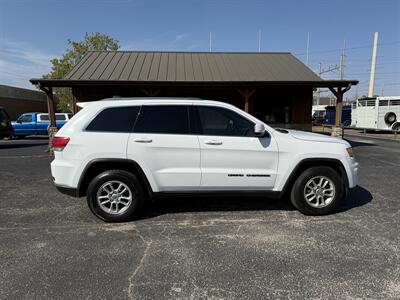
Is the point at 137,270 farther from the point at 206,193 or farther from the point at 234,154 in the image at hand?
the point at 234,154

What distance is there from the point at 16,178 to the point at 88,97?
765cm

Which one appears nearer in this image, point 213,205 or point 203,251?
point 203,251

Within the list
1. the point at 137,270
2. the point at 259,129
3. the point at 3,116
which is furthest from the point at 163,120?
the point at 3,116

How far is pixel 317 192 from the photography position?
13.9ft

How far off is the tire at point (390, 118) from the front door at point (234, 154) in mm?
22889

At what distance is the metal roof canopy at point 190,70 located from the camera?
1121 centimetres

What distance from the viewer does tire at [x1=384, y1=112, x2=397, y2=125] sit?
72.0 feet

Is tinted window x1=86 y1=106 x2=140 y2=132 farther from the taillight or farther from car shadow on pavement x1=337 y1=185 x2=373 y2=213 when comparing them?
car shadow on pavement x1=337 y1=185 x2=373 y2=213

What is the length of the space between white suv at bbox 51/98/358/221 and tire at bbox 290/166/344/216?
0.02 metres

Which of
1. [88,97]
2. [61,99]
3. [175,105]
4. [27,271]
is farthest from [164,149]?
[61,99]

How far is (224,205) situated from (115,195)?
5.97 feet

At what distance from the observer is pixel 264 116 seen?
15.0 m

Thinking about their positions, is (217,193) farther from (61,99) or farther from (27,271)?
(61,99)

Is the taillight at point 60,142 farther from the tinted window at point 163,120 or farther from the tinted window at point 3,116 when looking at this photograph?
the tinted window at point 3,116
